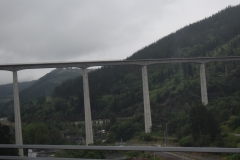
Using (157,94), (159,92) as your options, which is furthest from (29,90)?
(159,92)

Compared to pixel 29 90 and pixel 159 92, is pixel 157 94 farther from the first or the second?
pixel 29 90

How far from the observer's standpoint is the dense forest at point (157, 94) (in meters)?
24.5

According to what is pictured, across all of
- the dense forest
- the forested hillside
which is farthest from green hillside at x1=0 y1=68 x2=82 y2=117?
the forested hillside

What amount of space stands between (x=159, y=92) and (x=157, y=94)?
1.27 meters

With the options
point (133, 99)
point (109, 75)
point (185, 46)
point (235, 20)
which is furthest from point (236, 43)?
point (133, 99)

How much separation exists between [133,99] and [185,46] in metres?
28.6

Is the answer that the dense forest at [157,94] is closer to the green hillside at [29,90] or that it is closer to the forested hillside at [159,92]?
the forested hillside at [159,92]

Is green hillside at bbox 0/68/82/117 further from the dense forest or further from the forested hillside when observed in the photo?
the forested hillside

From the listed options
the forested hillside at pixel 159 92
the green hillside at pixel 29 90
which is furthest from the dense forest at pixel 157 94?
the green hillside at pixel 29 90

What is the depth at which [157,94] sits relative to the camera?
41.5m

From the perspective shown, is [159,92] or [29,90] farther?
[159,92]

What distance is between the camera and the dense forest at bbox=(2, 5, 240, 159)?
24.5 metres

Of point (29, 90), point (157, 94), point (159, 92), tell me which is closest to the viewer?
point (157, 94)

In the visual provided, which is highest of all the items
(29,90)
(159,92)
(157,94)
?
(29,90)
